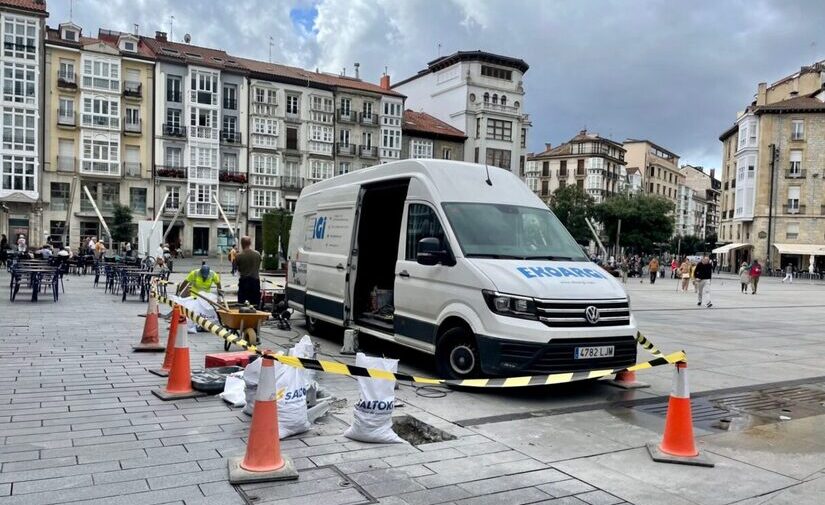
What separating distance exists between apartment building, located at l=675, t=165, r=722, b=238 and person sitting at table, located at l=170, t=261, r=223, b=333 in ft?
426

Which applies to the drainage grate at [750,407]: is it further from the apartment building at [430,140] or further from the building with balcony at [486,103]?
the building with balcony at [486,103]

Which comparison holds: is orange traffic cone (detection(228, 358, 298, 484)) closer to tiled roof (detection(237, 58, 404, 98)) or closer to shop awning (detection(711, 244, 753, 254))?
tiled roof (detection(237, 58, 404, 98))

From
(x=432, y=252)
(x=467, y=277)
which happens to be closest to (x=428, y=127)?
(x=432, y=252)

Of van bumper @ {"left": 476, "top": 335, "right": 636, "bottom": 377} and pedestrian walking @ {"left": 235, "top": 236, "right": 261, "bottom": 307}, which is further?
pedestrian walking @ {"left": 235, "top": 236, "right": 261, "bottom": 307}

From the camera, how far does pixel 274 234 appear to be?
3662cm

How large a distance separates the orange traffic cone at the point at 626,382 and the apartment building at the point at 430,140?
189 feet

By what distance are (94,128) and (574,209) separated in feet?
143

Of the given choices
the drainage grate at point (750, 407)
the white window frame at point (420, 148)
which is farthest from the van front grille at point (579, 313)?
the white window frame at point (420, 148)

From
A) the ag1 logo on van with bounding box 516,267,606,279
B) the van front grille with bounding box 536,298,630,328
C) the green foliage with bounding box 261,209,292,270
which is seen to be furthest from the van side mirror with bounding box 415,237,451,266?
the green foliage with bounding box 261,209,292,270

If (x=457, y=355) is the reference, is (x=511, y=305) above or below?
above

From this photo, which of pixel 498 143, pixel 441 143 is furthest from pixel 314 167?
pixel 498 143

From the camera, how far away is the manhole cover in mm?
5484

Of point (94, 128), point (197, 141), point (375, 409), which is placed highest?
point (94, 128)

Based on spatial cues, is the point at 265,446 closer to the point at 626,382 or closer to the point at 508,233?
the point at 508,233
